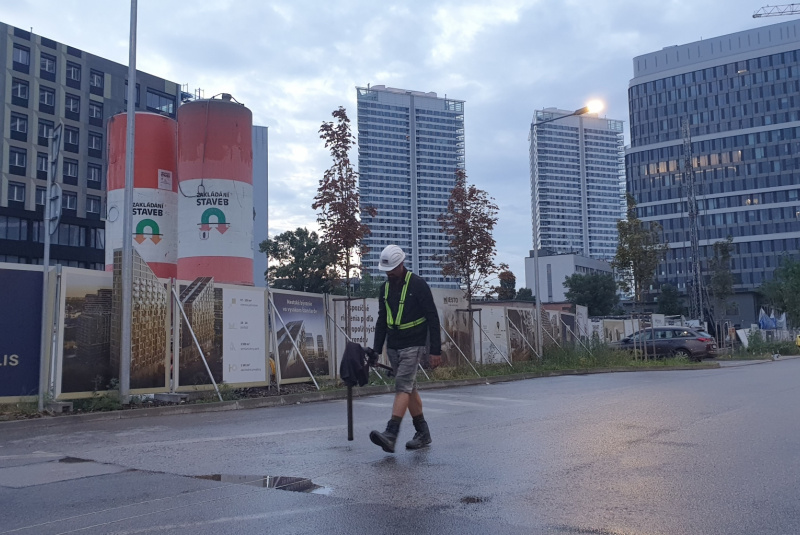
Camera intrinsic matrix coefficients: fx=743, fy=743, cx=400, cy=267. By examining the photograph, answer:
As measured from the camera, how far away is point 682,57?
12088cm

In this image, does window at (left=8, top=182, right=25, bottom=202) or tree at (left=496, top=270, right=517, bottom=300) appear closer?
tree at (left=496, top=270, right=517, bottom=300)

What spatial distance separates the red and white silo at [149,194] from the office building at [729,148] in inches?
3779

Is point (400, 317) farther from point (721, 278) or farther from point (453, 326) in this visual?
point (721, 278)

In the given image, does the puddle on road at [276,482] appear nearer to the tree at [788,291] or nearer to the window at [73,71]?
the window at [73,71]

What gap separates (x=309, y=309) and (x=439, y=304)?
538 centimetres

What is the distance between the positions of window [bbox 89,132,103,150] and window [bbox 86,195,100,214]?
459cm

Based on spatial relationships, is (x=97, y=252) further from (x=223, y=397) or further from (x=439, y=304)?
(x=223, y=397)

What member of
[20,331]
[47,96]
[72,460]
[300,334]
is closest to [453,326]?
[300,334]

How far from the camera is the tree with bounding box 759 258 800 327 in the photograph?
67.7m

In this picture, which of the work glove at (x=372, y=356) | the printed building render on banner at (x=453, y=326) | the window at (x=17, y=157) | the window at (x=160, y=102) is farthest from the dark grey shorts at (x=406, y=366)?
the window at (x=160, y=102)

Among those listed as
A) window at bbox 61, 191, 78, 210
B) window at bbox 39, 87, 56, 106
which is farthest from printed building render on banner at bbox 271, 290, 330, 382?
window at bbox 39, 87, 56, 106

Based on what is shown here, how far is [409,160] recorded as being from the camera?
180 m

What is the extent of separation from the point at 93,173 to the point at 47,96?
7574 millimetres

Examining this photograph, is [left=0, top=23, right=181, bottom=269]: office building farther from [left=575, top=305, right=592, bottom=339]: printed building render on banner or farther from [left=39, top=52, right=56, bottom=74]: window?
[left=575, top=305, right=592, bottom=339]: printed building render on banner
